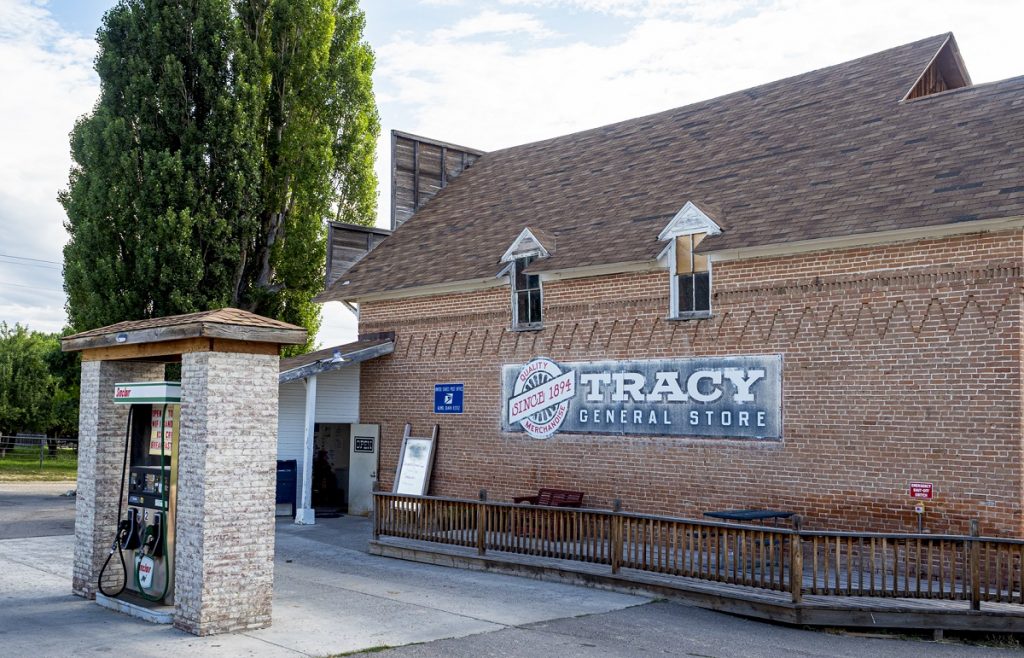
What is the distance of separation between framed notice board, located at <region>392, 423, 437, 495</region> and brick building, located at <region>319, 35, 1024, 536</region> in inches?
10.5

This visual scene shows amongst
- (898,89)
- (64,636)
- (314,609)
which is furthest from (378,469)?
(898,89)

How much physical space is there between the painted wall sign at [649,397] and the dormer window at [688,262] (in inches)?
35.5

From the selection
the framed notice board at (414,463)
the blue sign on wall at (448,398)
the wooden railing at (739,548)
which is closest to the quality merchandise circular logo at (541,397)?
the blue sign on wall at (448,398)

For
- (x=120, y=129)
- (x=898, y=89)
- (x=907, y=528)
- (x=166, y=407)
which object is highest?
(x=120, y=129)

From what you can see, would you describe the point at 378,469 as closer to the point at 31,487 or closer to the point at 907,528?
the point at 907,528

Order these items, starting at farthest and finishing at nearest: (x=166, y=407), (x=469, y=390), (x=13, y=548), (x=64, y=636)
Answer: (x=469, y=390) < (x=13, y=548) < (x=166, y=407) < (x=64, y=636)

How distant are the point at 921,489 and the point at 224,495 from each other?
8.98 metres

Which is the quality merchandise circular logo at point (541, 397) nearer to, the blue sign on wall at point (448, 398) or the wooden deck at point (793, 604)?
the blue sign on wall at point (448, 398)

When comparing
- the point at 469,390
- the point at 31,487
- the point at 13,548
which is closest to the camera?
the point at 13,548

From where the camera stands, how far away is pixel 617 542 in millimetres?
12398

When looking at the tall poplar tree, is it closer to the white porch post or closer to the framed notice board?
the white porch post

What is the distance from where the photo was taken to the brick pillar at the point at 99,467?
426 inches

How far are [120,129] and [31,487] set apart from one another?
11211 mm

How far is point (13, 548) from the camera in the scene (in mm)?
14883
